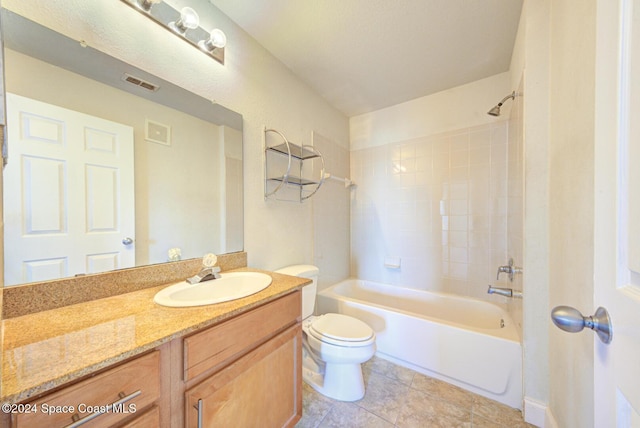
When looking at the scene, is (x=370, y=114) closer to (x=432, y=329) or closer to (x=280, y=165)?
(x=280, y=165)

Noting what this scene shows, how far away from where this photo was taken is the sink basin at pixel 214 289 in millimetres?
905

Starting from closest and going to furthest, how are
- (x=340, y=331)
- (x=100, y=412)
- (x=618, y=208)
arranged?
(x=618, y=208)
(x=100, y=412)
(x=340, y=331)

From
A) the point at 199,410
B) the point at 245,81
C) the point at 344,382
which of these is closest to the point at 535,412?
the point at 344,382

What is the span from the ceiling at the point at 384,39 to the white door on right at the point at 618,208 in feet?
4.05

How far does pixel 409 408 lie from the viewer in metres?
1.39

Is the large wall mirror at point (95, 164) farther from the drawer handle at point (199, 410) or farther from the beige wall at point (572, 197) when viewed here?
the beige wall at point (572, 197)

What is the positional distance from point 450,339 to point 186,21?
242 centimetres

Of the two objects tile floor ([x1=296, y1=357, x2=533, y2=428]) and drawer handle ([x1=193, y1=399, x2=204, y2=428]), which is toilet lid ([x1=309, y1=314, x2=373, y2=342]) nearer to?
tile floor ([x1=296, y1=357, x2=533, y2=428])

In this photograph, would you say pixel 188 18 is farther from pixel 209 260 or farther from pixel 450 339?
pixel 450 339

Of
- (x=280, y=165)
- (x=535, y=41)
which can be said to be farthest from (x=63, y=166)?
(x=535, y=41)

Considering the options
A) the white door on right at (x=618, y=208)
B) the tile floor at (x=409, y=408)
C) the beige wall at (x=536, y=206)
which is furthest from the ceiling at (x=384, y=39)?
the tile floor at (x=409, y=408)

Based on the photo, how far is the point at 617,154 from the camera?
15.4 inches

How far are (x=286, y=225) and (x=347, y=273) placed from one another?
118 cm

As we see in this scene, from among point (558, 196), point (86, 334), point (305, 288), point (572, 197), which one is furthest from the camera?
point (305, 288)
